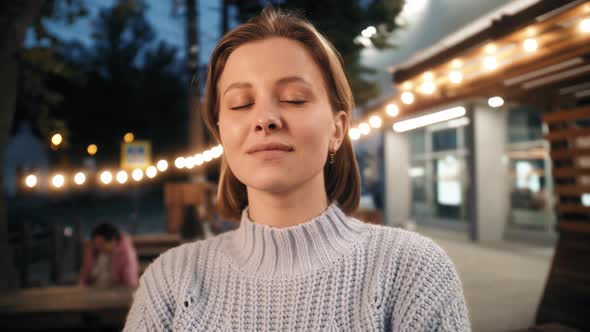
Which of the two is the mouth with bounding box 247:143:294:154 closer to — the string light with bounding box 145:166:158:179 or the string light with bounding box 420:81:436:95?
the string light with bounding box 145:166:158:179

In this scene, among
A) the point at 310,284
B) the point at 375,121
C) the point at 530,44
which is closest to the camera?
the point at 310,284

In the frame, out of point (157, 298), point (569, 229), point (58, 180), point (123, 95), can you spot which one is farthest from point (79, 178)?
point (123, 95)

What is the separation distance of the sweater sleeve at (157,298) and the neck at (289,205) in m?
0.33

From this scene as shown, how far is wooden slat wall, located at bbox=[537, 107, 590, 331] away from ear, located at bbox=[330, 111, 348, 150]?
306 centimetres

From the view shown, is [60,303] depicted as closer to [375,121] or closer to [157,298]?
[157,298]

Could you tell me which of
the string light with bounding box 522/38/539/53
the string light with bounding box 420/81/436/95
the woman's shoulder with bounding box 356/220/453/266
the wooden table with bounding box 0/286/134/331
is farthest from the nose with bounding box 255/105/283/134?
the string light with bounding box 420/81/436/95

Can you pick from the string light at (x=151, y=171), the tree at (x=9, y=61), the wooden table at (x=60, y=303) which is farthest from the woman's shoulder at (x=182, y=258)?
the tree at (x=9, y=61)

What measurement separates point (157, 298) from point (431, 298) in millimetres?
829

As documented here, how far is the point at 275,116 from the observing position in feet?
4.09

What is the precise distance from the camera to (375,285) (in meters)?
1.24

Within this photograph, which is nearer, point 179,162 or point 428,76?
point 428,76

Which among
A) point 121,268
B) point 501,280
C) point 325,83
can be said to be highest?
point 325,83

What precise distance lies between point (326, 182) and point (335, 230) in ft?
0.86

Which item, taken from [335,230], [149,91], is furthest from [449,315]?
[149,91]
